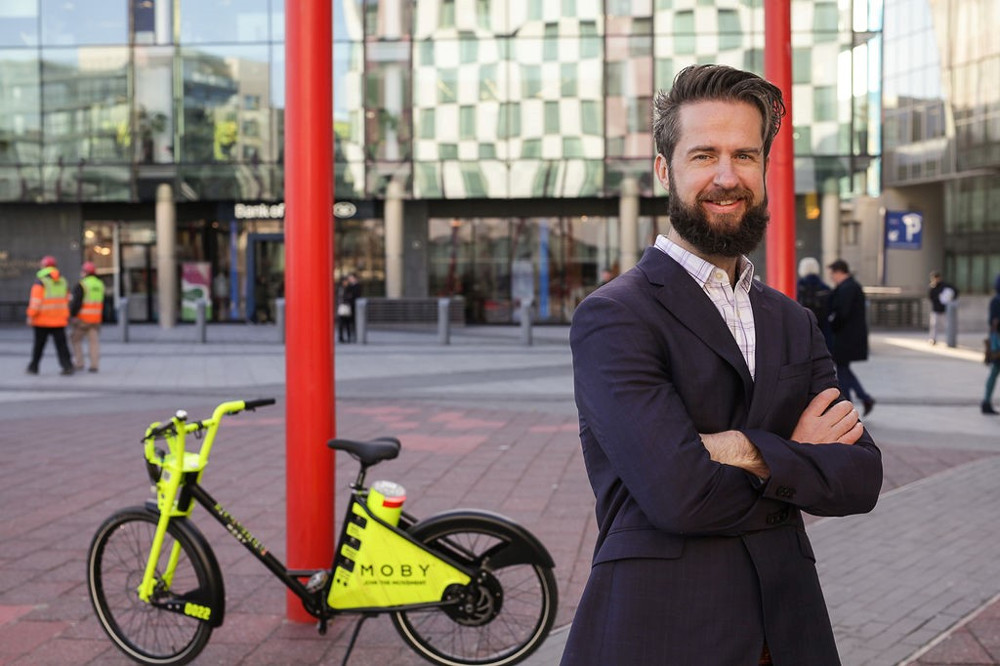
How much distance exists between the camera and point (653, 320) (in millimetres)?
1918

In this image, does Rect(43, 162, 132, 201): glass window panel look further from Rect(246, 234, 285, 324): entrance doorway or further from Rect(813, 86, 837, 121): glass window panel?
Rect(813, 86, 837, 121): glass window panel

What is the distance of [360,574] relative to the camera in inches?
161

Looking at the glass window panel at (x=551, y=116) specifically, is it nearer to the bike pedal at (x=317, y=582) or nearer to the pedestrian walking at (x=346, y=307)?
the pedestrian walking at (x=346, y=307)

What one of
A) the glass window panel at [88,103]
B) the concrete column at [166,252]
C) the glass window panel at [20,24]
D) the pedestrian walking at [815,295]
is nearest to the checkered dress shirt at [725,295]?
the pedestrian walking at [815,295]

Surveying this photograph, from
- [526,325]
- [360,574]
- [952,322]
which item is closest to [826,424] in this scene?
[360,574]

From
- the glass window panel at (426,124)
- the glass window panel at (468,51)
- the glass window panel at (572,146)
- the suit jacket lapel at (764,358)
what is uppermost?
the glass window panel at (468,51)

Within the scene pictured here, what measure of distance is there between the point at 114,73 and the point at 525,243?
490 inches

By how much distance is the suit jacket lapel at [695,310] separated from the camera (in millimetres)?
1925

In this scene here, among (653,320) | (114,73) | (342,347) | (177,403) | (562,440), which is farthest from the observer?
(114,73)

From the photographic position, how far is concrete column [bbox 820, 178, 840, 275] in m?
30.6

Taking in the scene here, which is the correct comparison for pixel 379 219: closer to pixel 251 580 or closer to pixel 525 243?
pixel 525 243

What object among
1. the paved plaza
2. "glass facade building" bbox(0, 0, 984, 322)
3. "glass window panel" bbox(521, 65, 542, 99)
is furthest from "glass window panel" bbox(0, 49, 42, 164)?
the paved plaza

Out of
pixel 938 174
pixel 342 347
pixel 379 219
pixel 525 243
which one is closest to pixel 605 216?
pixel 525 243

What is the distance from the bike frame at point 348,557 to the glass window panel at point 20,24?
3074 centimetres
